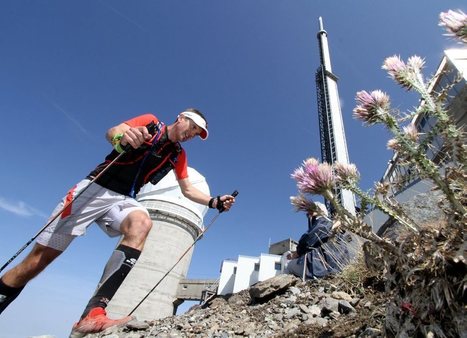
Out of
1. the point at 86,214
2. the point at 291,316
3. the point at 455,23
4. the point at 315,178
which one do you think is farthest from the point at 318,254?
the point at 455,23

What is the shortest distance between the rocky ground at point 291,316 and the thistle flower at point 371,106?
1.74 meters

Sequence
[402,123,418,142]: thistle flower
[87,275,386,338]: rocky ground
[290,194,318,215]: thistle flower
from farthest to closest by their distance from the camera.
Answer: [87,275,386,338]: rocky ground → [402,123,418,142]: thistle flower → [290,194,318,215]: thistle flower

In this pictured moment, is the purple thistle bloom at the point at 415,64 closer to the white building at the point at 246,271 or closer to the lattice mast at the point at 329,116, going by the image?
the white building at the point at 246,271

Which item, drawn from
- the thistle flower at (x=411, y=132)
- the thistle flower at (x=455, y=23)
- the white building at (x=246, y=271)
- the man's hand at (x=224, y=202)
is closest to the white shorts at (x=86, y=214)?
the man's hand at (x=224, y=202)

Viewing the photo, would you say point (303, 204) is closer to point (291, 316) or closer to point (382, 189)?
point (382, 189)

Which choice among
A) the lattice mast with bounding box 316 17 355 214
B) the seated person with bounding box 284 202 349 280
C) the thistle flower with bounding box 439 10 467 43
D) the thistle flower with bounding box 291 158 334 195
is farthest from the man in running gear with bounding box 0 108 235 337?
the lattice mast with bounding box 316 17 355 214

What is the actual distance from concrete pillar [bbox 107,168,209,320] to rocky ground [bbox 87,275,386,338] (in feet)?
43.9

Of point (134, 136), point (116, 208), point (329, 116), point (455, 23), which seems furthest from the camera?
point (329, 116)

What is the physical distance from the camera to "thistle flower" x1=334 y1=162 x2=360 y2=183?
2.42 meters

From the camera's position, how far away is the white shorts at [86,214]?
292 centimetres

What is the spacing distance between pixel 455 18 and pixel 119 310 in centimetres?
2027

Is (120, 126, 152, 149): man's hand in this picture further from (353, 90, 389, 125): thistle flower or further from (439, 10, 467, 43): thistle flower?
(439, 10, 467, 43): thistle flower

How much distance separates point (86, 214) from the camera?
306 centimetres

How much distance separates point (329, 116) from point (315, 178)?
3204 cm
